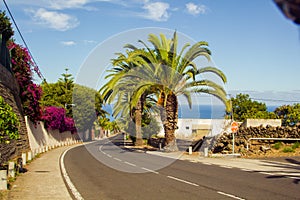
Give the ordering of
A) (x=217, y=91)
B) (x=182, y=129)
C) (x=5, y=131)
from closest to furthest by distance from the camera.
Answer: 1. (x=5, y=131)
2. (x=217, y=91)
3. (x=182, y=129)

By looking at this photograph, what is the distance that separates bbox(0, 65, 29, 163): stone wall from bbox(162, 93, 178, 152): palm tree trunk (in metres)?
10.6

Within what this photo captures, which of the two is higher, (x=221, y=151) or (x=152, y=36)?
(x=152, y=36)

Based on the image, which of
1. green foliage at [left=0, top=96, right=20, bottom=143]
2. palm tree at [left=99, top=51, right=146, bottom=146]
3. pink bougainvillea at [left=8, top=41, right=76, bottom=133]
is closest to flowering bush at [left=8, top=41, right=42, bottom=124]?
pink bougainvillea at [left=8, top=41, right=76, bottom=133]

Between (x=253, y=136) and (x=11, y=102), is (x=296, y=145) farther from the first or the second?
(x=11, y=102)

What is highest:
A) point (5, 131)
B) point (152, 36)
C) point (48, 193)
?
point (152, 36)

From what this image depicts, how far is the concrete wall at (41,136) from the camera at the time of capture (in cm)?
3209

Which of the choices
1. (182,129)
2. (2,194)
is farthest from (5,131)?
(182,129)

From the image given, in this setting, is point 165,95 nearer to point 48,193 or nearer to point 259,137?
point 259,137

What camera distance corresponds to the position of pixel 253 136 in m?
29.7

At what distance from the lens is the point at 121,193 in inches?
426

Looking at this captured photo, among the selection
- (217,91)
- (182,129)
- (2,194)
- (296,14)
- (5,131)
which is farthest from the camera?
(182,129)

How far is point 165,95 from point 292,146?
9.78 m

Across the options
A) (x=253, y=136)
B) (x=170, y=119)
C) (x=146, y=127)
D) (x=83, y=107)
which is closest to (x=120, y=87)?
(x=170, y=119)

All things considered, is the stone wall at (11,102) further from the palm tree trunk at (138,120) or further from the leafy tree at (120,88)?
the palm tree trunk at (138,120)
